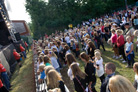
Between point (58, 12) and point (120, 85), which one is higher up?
point (58, 12)

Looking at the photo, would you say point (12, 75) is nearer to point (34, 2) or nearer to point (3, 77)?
point (3, 77)

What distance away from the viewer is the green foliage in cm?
2947

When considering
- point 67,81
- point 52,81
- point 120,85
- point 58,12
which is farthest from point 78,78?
point 58,12

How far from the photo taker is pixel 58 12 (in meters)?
31.0

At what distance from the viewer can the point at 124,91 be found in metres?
1.75

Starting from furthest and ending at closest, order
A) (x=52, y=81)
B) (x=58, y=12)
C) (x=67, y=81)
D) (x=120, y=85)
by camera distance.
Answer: (x=58, y=12)
(x=67, y=81)
(x=52, y=81)
(x=120, y=85)

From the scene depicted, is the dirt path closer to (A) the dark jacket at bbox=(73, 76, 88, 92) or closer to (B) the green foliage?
(A) the dark jacket at bbox=(73, 76, 88, 92)

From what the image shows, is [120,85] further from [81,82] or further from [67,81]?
[67,81]

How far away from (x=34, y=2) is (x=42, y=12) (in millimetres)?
2869

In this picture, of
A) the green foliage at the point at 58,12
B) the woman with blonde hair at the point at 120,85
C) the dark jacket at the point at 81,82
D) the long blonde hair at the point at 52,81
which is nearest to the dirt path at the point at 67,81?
the dark jacket at the point at 81,82

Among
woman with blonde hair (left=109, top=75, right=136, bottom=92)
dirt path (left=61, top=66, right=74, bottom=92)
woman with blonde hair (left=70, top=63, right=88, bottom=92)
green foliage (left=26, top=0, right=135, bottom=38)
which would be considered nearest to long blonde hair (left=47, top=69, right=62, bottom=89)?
woman with blonde hair (left=70, top=63, right=88, bottom=92)

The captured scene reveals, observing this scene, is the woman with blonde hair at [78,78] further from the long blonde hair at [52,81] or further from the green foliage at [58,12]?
the green foliage at [58,12]

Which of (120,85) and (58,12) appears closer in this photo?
(120,85)

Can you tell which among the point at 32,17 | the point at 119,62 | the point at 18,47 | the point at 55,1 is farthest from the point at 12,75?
the point at 55,1
